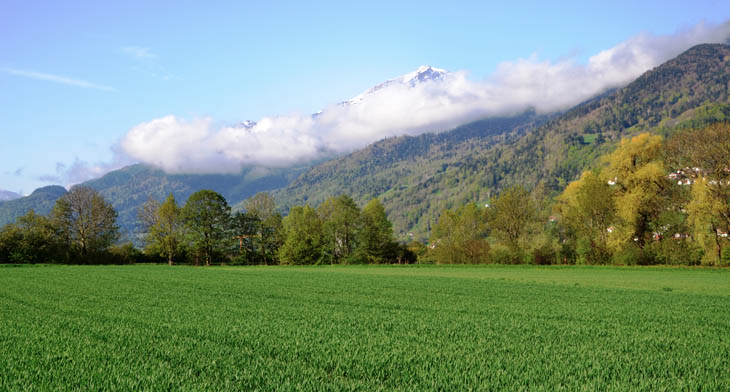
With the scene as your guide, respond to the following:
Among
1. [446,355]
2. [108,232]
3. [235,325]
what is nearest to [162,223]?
[108,232]

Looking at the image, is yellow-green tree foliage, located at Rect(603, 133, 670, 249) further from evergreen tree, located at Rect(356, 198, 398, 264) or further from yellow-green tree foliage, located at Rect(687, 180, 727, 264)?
evergreen tree, located at Rect(356, 198, 398, 264)

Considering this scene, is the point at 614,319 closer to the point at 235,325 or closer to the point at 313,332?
the point at 313,332

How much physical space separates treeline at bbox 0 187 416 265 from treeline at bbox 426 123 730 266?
15009 mm

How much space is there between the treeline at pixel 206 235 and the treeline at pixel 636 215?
15.0 meters

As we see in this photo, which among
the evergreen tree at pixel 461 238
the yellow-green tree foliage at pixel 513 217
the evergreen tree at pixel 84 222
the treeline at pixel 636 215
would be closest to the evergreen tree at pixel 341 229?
the evergreen tree at pixel 461 238

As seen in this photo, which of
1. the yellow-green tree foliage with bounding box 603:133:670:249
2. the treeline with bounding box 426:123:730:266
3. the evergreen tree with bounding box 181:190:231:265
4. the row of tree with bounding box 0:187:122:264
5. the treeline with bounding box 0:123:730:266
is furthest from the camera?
the evergreen tree with bounding box 181:190:231:265

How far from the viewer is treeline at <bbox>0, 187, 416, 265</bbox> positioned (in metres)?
69.0

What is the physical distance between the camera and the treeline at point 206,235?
69000 millimetres

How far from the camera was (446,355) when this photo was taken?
7.80m

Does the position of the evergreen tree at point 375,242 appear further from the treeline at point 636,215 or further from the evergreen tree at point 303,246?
the treeline at point 636,215

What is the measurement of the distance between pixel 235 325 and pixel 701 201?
180ft

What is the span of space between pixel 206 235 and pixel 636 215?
6754 centimetres

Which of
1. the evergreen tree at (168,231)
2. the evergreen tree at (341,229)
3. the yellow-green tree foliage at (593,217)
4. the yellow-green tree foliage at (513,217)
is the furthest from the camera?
the evergreen tree at (341,229)

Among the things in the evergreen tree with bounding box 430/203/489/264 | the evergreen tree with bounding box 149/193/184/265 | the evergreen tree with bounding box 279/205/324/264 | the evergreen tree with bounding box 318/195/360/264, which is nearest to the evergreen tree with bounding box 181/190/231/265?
the evergreen tree with bounding box 149/193/184/265
